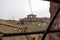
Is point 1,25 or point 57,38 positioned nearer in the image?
point 57,38

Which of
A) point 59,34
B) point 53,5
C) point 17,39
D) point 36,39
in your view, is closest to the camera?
point 59,34

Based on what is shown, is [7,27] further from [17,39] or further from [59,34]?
[59,34]

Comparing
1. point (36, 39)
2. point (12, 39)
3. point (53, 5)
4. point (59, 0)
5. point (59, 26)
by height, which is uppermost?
point (59, 0)

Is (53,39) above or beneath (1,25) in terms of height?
above

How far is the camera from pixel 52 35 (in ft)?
5.17

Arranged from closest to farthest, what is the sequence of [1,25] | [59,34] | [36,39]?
[59,34] < [1,25] < [36,39]

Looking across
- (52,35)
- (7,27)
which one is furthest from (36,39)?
(52,35)

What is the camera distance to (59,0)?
1067 millimetres

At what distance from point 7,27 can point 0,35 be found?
3.83 meters

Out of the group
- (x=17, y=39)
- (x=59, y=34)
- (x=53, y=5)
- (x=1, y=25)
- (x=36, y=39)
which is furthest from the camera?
(x=36, y=39)

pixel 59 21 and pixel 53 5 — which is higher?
pixel 53 5

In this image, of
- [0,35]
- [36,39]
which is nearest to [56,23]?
[0,35]

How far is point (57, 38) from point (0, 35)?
0.57 m

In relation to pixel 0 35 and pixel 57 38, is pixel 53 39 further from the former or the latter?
pixel 0 35
